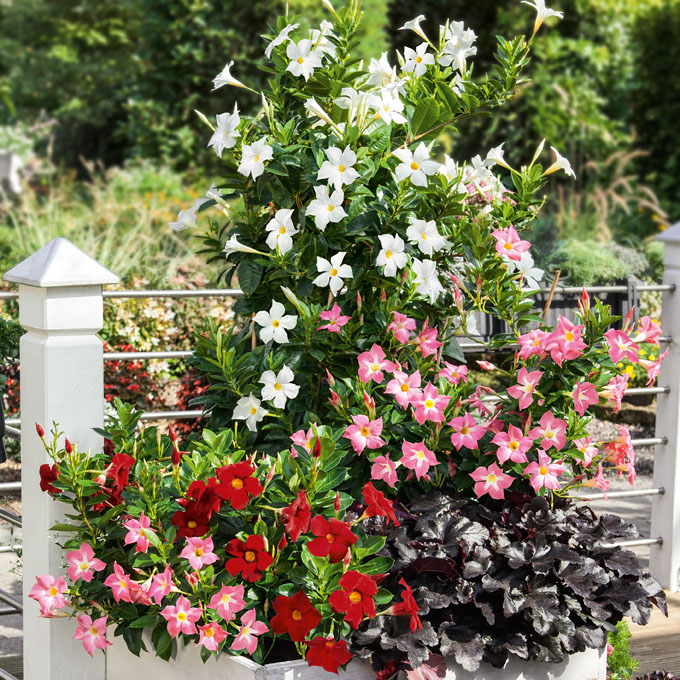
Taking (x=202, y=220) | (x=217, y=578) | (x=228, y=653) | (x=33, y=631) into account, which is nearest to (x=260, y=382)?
(x=217, y=578)

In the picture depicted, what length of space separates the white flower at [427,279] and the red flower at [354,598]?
679 millimetres

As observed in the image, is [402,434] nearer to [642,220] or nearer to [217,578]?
[217,578]

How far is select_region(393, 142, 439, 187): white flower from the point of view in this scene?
210 cm

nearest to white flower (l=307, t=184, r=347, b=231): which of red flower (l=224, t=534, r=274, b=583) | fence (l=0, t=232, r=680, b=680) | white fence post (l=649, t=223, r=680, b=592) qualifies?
fence (l=0, t=232, r=680, b=680)

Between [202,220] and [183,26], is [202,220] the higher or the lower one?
the lower one

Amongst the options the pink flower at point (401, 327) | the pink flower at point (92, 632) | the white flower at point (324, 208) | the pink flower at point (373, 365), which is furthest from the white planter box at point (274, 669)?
the white flower at point (324, 208)

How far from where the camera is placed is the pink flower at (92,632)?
6.76 feet

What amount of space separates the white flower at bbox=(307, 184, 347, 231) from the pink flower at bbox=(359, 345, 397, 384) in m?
0.30

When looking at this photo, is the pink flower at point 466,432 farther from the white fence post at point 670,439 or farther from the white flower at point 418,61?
the white fence post at point 670,439

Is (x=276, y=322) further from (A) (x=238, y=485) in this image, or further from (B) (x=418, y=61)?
(B) (x=418, y=61)

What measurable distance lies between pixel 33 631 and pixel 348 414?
92 centimetres

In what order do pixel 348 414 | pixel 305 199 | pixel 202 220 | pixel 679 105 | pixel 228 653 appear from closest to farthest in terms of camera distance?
pixel 228 653 < pixel 348 414 < pixel 305 199 < pixel 202 220 < pixel 679 105

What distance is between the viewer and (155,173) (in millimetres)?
10102

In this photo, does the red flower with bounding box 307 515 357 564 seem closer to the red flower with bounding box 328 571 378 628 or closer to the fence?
the red flower with bounding box 328 571 378 628
